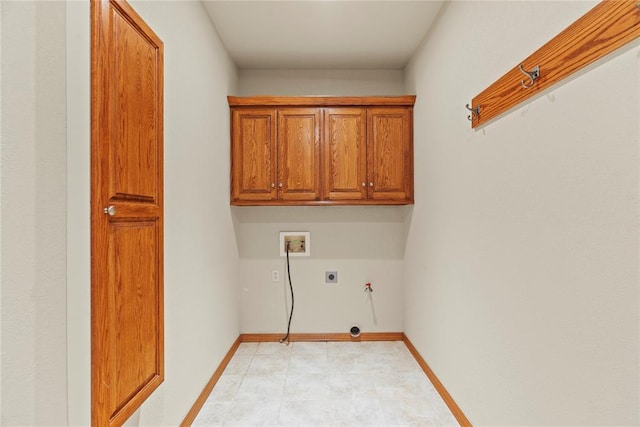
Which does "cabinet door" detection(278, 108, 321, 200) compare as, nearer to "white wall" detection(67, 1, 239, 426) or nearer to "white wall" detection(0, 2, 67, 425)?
"white wall" detection(67, 1, 239, 426)

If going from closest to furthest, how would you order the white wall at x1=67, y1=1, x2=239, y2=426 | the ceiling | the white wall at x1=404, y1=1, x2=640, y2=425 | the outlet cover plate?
the white wall at x1=404, y1=1, x2=640, y2=425 < the white wall at x1=67, y1=1, x2=239, y2=426 < the ceiling < the outlet cover plate

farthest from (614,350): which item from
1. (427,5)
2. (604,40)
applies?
(427,5)

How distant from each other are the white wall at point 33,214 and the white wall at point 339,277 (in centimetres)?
258

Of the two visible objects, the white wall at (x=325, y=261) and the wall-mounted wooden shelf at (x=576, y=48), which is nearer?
the wall-mounted wooden shelf at (x=576, y=48)

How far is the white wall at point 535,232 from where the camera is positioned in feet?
3.42

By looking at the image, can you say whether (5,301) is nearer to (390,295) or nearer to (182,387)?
(182,387)

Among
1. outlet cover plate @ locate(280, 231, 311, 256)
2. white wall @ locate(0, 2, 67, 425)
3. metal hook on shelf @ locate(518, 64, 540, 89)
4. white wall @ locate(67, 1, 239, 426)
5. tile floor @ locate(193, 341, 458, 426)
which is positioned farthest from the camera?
outlet cover plate @ locate(280, 231, 311, 256)

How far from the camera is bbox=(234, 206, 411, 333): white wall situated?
3656 mm

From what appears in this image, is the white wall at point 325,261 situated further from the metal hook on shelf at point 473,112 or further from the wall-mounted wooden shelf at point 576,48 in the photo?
the wall-mounted wooden shelf at point 576,48

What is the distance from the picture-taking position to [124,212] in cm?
128

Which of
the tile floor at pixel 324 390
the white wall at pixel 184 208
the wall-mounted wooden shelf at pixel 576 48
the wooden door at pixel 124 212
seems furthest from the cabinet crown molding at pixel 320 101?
the tile floor at pixel 324 390

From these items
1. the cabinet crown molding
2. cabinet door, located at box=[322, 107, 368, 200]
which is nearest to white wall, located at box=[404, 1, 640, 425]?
the cabinet crown molding

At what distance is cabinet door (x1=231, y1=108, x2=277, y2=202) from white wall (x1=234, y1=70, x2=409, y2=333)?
1.24 feet

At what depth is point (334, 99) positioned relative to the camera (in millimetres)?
3312
